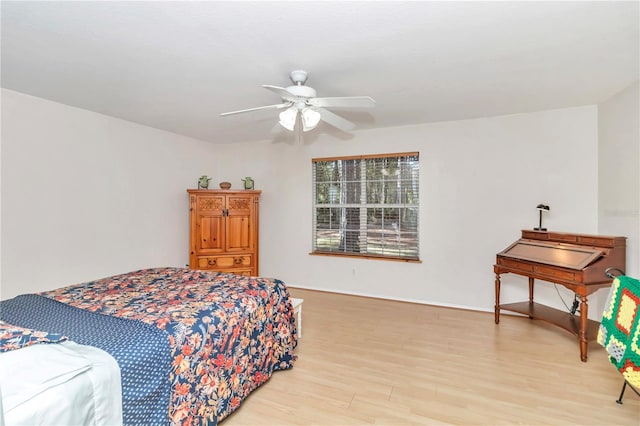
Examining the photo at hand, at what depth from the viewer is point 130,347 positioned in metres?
1.43

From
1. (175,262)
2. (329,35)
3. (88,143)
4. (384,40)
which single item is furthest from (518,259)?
(88,143)

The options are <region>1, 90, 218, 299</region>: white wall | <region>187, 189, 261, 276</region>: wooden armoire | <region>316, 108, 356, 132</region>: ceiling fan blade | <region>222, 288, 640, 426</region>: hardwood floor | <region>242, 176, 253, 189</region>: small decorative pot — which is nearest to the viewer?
<region>222, 288, 640, 426</region>: hardwood floor

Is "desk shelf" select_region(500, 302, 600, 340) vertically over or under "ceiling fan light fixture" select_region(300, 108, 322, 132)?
under

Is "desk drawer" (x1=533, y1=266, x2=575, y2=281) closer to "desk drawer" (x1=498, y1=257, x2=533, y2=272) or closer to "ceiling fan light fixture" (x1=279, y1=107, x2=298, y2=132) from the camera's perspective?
"desk drawer" (x1=498, y1=257, x2=533, y2=272)

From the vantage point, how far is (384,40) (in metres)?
2.05

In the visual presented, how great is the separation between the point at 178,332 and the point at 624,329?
103 inches

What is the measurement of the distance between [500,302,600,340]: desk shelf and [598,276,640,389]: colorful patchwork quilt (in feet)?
2.98

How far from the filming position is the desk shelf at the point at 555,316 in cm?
287

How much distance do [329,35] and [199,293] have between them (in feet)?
6.54

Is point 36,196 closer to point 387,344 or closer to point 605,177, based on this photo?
point 387,344

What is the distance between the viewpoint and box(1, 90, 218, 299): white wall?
2979mm

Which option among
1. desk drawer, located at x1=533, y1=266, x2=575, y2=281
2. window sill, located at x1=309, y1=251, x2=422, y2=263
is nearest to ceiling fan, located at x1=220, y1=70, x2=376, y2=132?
desk drawer, located at x1=533, y1=266, x2=575, y2=281

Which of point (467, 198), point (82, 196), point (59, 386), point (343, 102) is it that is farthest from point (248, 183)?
point (59, 386)

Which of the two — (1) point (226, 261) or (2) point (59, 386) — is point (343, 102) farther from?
(1) point (226, 261)
